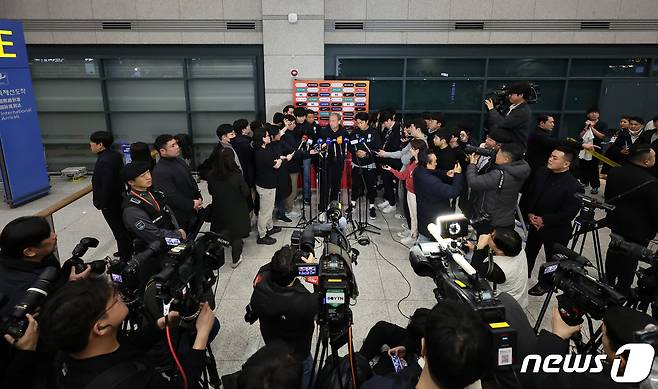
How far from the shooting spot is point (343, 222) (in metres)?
3.50

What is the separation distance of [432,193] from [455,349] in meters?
3.22

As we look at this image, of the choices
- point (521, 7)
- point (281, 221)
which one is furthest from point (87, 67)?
point (521, 7)

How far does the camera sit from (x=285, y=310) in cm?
226

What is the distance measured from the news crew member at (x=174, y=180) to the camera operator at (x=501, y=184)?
2.86 meters

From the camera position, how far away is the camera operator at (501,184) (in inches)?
152

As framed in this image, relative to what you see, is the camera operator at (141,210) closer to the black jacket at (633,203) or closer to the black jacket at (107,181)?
the black jacket at (107,181)

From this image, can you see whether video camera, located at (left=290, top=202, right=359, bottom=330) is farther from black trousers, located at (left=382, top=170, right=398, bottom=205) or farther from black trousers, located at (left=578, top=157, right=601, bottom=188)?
black trousers, located at (left=578, top=157, right=601, bottom=188)

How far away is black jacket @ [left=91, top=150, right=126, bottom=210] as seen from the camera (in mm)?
4246

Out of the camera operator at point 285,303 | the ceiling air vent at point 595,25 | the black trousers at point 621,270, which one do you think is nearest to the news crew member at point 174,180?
the camera operator at point 285,303

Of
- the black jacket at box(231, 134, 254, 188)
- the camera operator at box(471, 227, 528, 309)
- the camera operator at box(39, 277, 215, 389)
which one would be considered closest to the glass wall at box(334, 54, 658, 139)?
the black jacket at box(231, 134, 254, 188)

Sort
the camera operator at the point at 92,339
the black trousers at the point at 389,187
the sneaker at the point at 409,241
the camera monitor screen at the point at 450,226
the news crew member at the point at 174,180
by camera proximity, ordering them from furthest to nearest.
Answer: the black trousers at the point at 389,187, the sneaker at the point at 409,241, the news crew member at the point at 174,180, the camera monitor screen at the point at 450,226, the camera operator at the point at 92,339

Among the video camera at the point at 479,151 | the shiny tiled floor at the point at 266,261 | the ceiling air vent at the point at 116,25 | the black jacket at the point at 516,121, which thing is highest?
the ceiling air vent at the point at 116,25

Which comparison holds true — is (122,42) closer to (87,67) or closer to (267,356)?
(87,67)

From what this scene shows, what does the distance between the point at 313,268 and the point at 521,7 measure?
329 inches
